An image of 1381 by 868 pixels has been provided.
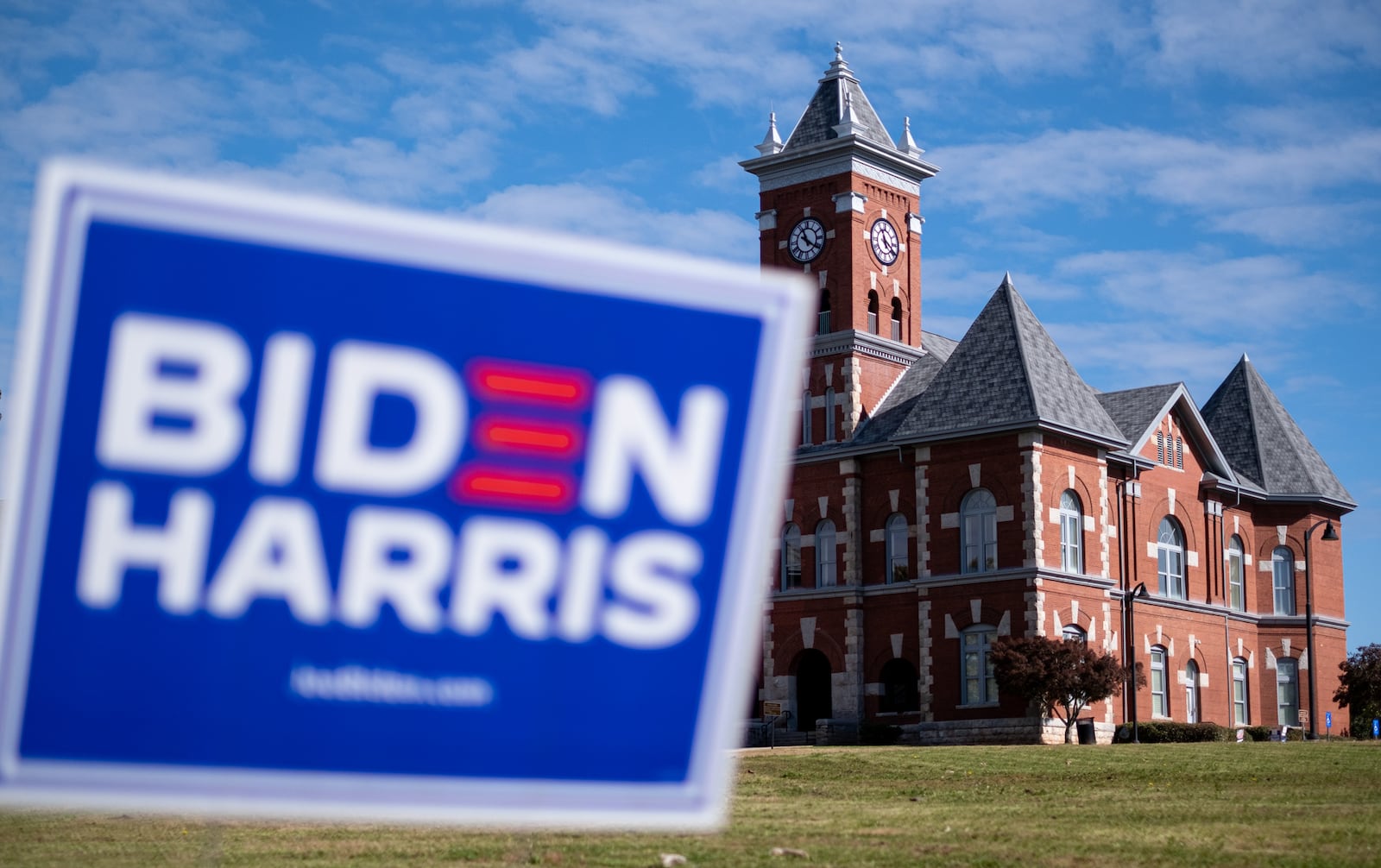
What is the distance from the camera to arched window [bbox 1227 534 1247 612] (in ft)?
205

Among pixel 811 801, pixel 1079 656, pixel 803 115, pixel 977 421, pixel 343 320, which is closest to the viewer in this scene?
pixel 343 320

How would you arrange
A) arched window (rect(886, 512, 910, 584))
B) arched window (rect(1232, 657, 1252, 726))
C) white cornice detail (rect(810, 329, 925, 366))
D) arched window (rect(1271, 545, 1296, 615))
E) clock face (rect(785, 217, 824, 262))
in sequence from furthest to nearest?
arched window (rect(1271, 545, 1296, 615)) → clock face (rect(785, 217, 824, 262)) → arched window (rect(1232, 657, 1252, 726)) → white cornice detail (rect(810, 329, 925, 366)) → arched window (rect(886, 512, 910, 584))

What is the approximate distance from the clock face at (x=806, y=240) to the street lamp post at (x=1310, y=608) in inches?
810

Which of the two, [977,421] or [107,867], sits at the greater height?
[977,421]

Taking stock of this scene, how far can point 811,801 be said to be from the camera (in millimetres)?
23750

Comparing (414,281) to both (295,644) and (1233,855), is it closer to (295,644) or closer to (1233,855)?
(295,644)

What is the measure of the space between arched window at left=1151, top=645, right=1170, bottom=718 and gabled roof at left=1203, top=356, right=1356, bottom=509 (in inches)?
440

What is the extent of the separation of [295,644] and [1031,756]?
31.0 meters

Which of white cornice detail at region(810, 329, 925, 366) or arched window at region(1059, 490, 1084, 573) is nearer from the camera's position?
arched window at region(1059, 490, 1084, 573)

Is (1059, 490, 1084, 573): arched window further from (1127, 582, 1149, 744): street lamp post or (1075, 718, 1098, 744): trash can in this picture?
(1075, 718, 1098, 744): trash can

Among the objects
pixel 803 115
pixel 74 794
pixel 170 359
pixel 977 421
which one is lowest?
pixel 74 794

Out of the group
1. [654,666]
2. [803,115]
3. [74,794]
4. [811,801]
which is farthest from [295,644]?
[803,115]

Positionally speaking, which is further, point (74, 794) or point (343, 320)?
point (343, 320)

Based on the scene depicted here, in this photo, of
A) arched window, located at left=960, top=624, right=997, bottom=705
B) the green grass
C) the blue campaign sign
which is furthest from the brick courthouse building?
the blue campaign sign
